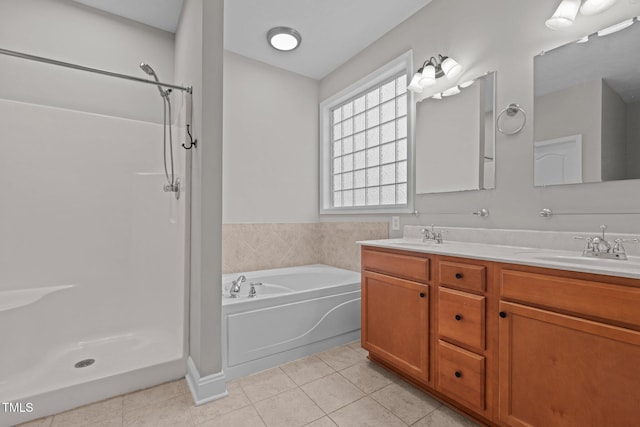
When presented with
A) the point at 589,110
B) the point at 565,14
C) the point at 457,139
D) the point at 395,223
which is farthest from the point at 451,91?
the point at 395,223

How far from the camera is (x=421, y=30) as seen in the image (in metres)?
2.29

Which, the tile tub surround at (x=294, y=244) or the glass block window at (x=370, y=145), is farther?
the tile tub surround at (x=294, y=244)

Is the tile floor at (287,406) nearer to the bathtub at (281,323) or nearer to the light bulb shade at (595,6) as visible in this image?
the bathtub at (281,323)

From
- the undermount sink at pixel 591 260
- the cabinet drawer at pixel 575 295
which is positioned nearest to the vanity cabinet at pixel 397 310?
the cabinet drawer at pixel 575 295

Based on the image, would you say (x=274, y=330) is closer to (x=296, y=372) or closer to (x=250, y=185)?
(x=296, y=372)

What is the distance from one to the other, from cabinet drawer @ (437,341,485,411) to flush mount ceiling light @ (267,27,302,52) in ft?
8.70

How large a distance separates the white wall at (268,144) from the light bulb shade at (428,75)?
4.87ft

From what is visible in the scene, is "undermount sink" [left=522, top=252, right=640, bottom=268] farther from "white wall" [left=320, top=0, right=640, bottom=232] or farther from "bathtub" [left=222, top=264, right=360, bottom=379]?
"bathtub" [left=222, top=264, right=360, bottom=379]

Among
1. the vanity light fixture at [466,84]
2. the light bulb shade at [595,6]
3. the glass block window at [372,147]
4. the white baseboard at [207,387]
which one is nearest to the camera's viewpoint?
the light bulb shade at [595,6]

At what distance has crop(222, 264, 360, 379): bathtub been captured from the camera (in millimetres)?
1848

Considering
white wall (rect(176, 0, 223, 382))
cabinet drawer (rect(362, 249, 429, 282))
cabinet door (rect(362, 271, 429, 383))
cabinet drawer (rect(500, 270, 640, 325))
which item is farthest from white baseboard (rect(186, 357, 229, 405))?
cabinet drawer (rect(500, 270, 640, 325))

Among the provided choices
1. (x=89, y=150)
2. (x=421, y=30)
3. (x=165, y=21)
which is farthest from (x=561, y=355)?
(x=165, y=21)

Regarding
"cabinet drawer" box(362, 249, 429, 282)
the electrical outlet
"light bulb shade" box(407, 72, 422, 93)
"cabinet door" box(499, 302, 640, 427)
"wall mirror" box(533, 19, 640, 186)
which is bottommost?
"cabinet door" box(499, 302, 640, 427)

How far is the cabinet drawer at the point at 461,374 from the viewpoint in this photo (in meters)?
1.33
